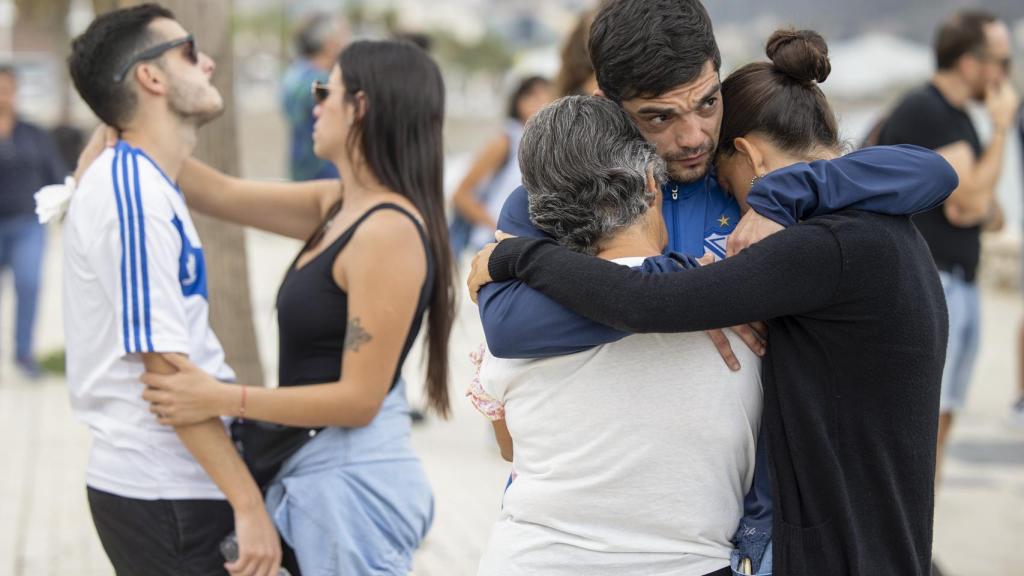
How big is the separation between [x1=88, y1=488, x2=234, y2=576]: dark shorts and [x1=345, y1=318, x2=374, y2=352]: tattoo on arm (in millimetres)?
469

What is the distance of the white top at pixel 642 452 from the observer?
6.69 ft

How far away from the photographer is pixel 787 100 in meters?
2.17

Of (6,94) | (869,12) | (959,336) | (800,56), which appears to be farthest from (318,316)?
(869,12)

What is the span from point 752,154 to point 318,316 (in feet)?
3.72

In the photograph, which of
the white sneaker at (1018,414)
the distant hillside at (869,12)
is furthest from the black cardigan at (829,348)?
the distant hillside at (869,12)

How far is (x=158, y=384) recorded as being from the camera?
2596mm

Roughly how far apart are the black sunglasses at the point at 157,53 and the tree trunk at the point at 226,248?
5.10 feet

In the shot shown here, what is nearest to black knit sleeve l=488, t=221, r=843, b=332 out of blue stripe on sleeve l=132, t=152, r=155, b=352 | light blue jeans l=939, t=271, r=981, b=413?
blue stripe on sleeve l=132, t=152, r=155, b=352

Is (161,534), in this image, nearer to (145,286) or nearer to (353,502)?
(353,502)

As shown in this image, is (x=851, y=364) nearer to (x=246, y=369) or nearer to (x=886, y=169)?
(x=886, y=169)

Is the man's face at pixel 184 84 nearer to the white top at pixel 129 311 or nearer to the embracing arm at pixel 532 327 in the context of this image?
the white top at pixel 129 311

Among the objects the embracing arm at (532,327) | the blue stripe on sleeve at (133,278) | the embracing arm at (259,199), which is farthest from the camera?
the embracing arm at (259,199)

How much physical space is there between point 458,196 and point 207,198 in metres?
3.22

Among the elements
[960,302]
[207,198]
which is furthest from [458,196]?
[207,198]
